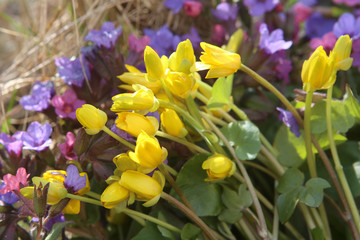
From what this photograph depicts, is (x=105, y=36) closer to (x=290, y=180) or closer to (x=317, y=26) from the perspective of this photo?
(x=290, y=180)

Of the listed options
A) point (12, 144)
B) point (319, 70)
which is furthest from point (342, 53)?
point (12, 144)

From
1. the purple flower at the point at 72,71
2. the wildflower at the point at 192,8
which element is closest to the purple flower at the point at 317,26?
the wildflower at the point at 192,8

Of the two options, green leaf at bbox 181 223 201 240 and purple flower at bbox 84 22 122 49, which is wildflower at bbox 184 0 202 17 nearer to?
purple flower at bbox 84 22 122 49

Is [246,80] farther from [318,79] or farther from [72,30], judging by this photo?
[72,30]

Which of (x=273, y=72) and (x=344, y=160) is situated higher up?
(x=273, y=72)

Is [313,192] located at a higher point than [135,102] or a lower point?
lower

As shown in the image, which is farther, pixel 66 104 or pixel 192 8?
pixel 192 8

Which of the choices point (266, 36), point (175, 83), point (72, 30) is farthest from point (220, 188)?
point (72, 30)
